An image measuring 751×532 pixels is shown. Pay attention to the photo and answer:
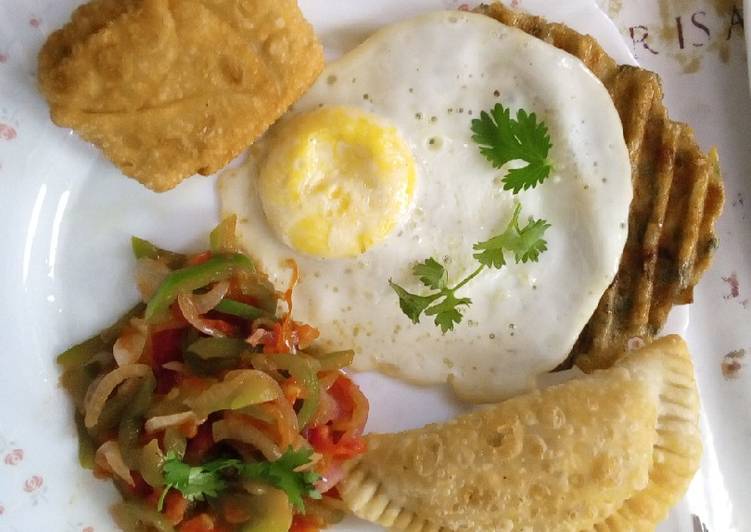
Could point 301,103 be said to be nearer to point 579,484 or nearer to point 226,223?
point 226,223

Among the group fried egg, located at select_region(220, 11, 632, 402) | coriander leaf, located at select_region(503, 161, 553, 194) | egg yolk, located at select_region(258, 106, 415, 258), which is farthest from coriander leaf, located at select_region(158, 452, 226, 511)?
coriander leaf, located at select_region(503, 161, 553, 194)

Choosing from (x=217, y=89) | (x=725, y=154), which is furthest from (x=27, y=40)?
(x=725, y=154)

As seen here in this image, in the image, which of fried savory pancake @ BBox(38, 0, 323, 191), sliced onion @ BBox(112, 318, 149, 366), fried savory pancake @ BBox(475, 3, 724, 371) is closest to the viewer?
fried savory pancake @ BBox(38, 0, 323, 191)

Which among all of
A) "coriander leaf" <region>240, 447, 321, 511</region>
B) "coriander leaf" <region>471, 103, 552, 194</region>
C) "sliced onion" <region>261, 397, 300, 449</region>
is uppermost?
"coriander leaf" <region>471, 103, 552, 194</region>

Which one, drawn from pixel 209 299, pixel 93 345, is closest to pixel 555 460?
pixel 209 299

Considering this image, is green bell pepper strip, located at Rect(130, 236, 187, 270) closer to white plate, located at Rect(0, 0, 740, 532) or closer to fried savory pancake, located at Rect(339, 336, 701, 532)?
white plate, located at Rect(0, 0, 740, 532)

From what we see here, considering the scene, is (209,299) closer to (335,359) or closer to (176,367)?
(176,367)
